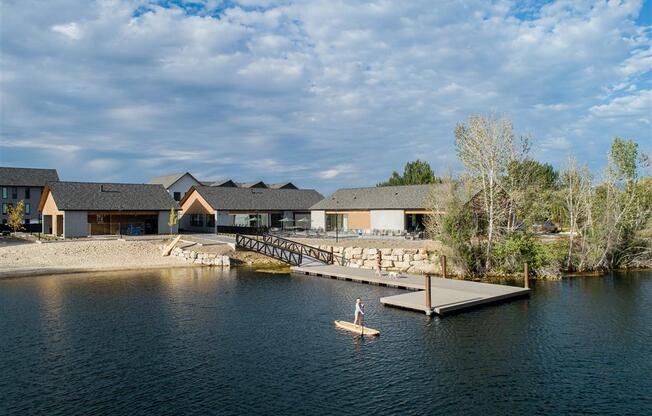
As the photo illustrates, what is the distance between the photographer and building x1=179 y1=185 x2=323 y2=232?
201 feet

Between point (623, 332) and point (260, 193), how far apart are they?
2078 inches

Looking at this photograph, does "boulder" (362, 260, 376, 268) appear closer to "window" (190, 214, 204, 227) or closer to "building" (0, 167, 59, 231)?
"window" (190, 214, 204, 227)

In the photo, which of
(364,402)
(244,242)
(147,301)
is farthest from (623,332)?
(244,242)

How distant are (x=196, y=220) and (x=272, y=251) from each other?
2374 cm

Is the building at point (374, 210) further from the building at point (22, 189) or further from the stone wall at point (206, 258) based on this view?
the building at point (22, 189)

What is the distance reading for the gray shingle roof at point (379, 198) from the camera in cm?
5312

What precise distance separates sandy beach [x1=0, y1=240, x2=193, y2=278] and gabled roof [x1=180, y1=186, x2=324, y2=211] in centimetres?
1528

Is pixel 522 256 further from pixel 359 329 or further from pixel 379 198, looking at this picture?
pixel 379 198

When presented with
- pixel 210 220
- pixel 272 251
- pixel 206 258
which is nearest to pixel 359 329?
pixel 272 251

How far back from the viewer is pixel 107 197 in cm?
5491

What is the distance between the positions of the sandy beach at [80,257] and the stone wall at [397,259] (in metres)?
15.4

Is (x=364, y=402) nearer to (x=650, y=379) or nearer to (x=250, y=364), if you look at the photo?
(x=250, y=364)

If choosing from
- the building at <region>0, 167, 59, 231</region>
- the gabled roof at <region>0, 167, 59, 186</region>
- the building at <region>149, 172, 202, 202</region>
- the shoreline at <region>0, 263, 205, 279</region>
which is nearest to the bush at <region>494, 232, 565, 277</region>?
the shoreline at <region>0, 263, 205, 279</region>

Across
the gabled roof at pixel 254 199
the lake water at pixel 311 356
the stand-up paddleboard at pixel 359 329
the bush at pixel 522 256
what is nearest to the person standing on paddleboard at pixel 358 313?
the stand-up paddleboard at pixel 359 329
